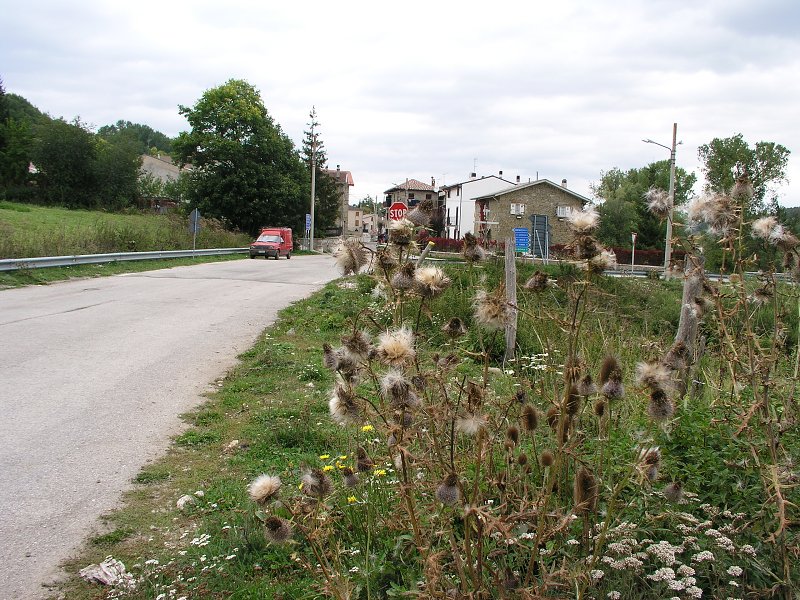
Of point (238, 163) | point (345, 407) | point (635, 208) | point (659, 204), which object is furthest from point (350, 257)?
point (635, 208)

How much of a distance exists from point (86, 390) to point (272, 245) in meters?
32.2

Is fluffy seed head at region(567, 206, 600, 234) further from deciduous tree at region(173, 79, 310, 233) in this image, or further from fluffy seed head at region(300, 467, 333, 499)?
deciduous tree at region(173, 79, 310, 233)

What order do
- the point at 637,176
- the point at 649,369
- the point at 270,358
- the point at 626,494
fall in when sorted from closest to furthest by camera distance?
the point at 649,369
the point at 626,494
the point at 270,358
the point at 637,176

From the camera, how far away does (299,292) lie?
20203mm

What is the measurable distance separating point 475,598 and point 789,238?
2191mm

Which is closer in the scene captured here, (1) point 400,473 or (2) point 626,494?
(1) point 400,473

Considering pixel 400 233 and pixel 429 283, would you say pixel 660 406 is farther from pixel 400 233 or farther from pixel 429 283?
pixel 400 233

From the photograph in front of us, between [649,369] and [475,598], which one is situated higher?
[649,369]

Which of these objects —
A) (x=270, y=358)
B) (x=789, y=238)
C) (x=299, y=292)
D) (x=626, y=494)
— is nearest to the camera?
(x=789, y=238)

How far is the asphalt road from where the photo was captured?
15.1ft

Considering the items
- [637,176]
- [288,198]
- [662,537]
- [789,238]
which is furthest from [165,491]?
[637,176]

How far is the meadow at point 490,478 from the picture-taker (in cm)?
233

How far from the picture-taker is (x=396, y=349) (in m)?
2.21

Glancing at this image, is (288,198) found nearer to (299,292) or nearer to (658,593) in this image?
(299,292)
